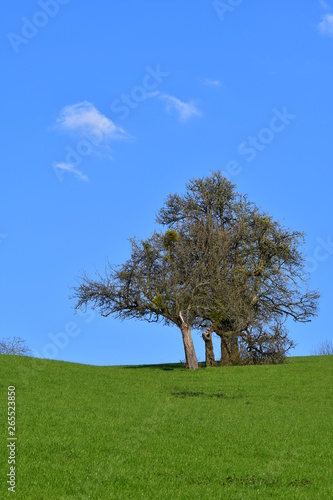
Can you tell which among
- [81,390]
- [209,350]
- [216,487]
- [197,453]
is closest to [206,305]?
[209,350]

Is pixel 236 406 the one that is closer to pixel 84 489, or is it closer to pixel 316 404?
pixel 316 404

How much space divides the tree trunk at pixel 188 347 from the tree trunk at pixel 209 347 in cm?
251

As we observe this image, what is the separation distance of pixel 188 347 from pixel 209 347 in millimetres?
3486

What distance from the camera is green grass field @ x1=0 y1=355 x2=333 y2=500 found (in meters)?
14.3

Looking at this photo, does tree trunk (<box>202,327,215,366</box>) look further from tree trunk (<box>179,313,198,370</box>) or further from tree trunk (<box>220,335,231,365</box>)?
tree trunk (<box>179,313,198,370</box>)

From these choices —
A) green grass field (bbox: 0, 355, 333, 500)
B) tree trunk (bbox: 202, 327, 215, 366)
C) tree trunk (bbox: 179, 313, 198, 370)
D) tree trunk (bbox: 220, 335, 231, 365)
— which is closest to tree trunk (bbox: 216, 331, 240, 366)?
tree trunk (bbox: 220, 335, 231, 365)

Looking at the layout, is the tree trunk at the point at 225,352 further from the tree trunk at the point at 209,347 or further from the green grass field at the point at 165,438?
the green grass field at the point at 165,438

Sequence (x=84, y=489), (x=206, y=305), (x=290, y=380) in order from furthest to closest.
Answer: (x=206, y=305) → (x=290, y=380) → (x=84, y=489)

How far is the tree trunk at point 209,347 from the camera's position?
45250 millimetres

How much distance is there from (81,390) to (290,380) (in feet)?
44.6

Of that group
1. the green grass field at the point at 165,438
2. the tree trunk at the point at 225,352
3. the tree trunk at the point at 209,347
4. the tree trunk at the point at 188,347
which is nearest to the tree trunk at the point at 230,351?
the tree trunk at the point at 225,352

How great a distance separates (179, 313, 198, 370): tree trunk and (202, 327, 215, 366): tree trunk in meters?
2.51

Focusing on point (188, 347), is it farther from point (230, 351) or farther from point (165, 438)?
point (165, 438)

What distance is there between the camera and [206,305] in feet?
142
